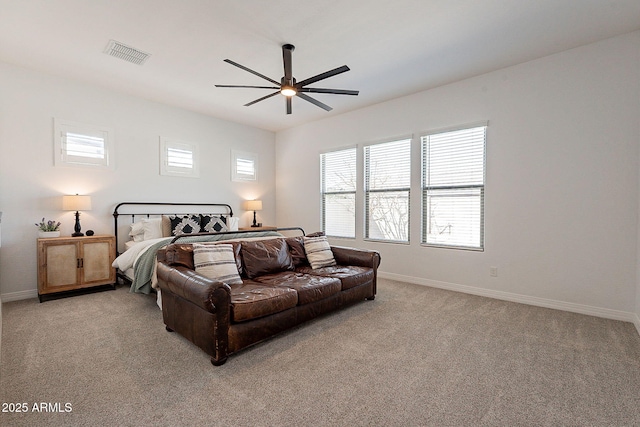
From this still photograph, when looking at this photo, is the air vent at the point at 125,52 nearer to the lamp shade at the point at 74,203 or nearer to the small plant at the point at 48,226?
the lamp shade at the point at 74,203

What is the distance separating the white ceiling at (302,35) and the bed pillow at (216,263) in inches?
88.0

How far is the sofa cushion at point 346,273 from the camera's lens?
3.41 m

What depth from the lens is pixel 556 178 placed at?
11.5 feet

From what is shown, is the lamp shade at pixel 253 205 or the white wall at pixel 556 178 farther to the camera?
the lamp shade at pixel 253 205

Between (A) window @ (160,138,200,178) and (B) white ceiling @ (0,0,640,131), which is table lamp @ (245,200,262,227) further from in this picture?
(B) white ceiling @ (0,0,640,131)

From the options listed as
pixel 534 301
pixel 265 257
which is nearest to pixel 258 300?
pixel 265 257

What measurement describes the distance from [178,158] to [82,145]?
1376 mm

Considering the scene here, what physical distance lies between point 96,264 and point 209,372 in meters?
3.07

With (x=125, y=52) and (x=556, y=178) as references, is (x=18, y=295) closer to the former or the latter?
(x=125, y=52)

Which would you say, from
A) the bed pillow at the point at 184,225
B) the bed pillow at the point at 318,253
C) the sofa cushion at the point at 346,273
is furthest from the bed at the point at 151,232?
the sofa cushion at the point at 346,273

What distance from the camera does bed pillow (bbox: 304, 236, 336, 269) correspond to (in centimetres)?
389

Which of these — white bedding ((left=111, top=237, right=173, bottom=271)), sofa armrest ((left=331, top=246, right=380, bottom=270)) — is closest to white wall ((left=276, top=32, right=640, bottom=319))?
sofa armrest ((left=331, top=246, right=380, bottom=270))

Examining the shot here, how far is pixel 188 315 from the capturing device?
2477 mm

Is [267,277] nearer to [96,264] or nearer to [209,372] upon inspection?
[209,372]
